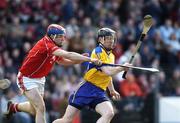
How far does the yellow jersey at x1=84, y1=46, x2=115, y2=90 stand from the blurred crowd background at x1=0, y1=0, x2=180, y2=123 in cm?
436

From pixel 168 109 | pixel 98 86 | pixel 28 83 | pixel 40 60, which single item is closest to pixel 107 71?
pixel 98 86

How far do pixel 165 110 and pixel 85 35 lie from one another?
3.10 metres

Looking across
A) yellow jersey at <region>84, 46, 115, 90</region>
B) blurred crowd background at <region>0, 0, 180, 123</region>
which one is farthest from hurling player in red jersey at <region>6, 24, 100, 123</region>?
blurred crowd background at <region>0, 0, 180, 123</region>

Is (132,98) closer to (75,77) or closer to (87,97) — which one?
(75,77)

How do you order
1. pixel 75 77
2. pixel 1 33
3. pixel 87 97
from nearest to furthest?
pixel 87 97, pixel 75 77, pixel 1 33

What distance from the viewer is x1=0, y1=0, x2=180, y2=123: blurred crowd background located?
818 inches

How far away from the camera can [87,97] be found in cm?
1456

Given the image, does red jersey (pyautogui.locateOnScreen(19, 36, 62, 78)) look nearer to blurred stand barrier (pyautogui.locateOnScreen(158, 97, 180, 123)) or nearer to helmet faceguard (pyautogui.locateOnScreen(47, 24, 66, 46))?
helmet faceguard (pyautogui.locateOnScreen(47, 24, 66, 46))

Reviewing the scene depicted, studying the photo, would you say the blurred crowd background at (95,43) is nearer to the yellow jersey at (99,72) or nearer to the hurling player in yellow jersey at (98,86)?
the hurling player in yellow jersey at (98,86)

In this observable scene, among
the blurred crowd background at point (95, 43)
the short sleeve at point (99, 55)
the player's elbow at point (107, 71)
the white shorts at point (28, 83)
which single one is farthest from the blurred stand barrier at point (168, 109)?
the player's elbow at point (107, 71)

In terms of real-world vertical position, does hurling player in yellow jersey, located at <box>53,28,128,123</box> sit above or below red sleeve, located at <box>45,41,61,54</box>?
below

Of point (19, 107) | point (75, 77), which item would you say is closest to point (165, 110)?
point (75, 77)

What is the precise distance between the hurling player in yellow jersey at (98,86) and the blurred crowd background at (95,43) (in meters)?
4.14

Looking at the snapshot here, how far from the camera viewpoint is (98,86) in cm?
1455
